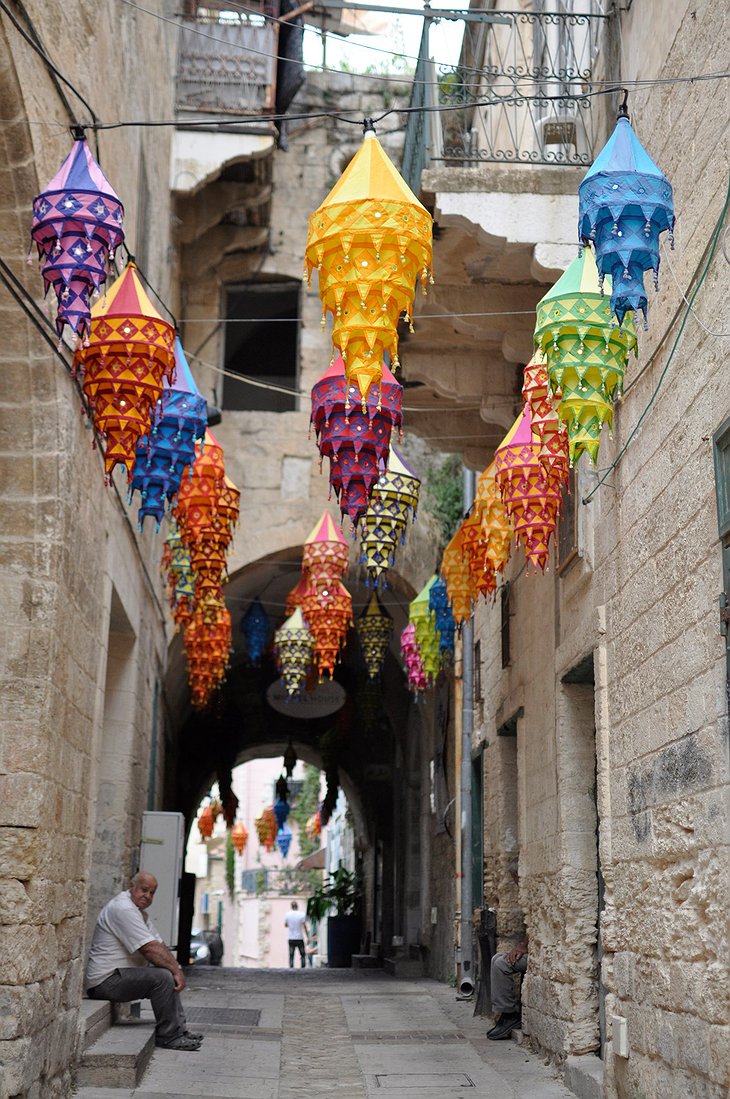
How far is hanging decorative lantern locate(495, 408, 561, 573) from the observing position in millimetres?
6117

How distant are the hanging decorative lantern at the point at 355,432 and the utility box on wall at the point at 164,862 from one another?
530 cm

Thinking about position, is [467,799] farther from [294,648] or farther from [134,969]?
[134,969]

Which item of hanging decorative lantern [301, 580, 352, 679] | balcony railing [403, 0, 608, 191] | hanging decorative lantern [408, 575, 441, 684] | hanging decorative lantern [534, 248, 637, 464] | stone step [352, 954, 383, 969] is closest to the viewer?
hanging decorative lantern [534, 248, 637, 464]

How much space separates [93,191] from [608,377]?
2133 millimetres

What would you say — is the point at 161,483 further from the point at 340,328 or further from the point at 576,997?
the point at 576,997

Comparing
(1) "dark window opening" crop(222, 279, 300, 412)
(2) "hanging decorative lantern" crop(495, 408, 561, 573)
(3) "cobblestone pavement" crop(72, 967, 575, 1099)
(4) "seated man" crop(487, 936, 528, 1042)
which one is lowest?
(3) "cobblestone pavement" crop(72, 967, 575, 1099)

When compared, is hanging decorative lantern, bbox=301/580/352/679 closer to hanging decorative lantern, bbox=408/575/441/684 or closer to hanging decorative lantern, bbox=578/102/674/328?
hanging decorative lantern, bbox=408/575/441/684

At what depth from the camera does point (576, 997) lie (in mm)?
7055

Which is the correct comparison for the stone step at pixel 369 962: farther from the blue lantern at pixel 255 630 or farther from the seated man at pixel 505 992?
the seated man at pixel 505 992

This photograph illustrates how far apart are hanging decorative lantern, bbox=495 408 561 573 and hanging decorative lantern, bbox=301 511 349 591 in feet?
13.0

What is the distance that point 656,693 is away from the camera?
5418 mm

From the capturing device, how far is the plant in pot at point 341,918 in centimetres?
2330

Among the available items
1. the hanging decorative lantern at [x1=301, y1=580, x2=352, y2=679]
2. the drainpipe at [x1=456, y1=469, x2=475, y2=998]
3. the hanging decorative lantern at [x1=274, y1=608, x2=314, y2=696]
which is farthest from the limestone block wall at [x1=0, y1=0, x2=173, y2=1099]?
the drainpipe at [x1=456, y1=469, x2=475, y2=998]

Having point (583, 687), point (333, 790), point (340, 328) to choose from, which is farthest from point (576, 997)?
point (333, 790)
